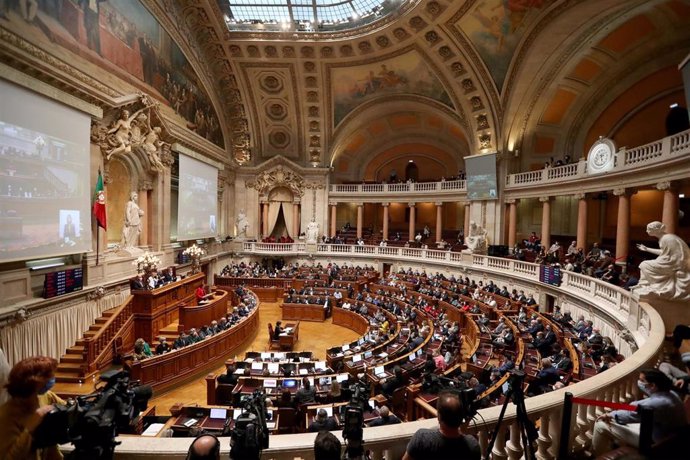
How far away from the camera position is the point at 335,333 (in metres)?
15.2

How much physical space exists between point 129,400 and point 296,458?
1340 millimetres

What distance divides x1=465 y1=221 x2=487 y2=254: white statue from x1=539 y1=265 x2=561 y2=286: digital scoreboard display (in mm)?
5472

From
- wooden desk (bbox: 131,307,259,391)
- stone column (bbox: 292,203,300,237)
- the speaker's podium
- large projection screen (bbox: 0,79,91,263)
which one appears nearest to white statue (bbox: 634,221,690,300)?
the speaker's podium

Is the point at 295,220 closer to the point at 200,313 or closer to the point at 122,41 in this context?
the point at 200,313

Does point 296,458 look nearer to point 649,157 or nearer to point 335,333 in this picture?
point 335,333

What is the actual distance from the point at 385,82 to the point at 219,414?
23.3m

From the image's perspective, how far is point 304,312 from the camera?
16984mm

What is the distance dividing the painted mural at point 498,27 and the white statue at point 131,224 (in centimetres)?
1788

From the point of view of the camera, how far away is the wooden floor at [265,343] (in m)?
9.33

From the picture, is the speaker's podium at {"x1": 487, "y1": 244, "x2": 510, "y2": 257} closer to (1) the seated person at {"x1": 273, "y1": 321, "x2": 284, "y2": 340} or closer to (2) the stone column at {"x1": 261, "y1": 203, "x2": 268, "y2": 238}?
(1) the seated person at {"x1": 273, "y1": 321, "x2": 284, "y2": 340}

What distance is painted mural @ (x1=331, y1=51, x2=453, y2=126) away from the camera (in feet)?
75.2

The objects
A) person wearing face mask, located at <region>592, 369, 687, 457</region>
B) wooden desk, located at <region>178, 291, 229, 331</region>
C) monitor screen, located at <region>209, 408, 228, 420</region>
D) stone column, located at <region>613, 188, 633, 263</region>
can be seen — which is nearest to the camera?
person wearing face mask, located at <region>592, 369, 687, 457</region>

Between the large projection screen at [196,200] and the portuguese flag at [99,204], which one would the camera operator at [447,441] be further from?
the large projection screen at [196,200]

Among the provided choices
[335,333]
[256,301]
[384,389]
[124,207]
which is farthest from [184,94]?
[384,389]
